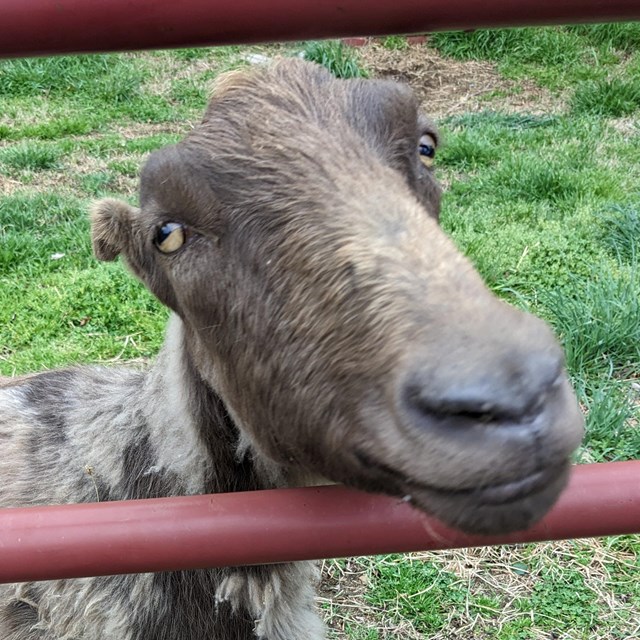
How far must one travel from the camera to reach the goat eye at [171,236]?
2082 mm

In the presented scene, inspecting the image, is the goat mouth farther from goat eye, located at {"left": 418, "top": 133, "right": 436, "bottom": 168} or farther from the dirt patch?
the dirt patch

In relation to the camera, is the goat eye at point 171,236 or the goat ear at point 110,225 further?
the goat ear at point 110,225

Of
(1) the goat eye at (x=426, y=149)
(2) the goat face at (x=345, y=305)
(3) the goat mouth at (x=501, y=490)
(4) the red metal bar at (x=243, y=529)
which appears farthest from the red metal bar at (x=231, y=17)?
(1) the goat eye at (x=426, y=149)

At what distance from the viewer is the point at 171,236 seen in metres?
2.10

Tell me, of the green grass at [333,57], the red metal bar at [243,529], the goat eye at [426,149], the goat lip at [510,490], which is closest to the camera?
the goat lip at [510,490]

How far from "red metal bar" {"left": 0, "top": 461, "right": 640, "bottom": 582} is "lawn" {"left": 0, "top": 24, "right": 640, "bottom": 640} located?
7.79 ft

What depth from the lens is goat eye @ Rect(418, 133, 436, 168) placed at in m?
2.30

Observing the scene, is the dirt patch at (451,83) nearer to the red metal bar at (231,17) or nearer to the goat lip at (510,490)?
the red metal bar at (231,17)

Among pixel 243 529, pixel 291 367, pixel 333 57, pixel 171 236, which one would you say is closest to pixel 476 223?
pixel 333 57

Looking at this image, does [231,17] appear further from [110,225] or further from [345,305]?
[110,225]

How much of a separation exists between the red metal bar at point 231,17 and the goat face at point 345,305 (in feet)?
1.65

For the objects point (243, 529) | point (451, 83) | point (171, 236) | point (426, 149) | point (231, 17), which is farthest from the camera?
point (451, 83)

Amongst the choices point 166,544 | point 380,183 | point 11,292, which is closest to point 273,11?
point 380,183

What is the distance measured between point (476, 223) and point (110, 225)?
4689mm
